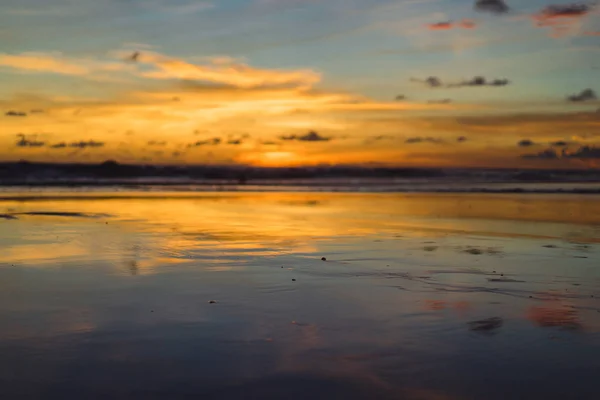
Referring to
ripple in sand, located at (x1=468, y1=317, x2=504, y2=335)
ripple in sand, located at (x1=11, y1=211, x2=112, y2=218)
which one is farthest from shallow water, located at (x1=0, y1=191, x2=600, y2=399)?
ripple in sand, located at (x1=11, y1=211, x2=112, y2=218)

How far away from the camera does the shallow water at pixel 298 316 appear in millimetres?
6688

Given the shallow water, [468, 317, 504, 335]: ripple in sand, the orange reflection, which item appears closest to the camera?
the shallow water

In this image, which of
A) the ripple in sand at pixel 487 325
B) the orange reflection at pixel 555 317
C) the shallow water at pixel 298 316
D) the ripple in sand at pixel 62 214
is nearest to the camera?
the shallow water at pixel 298 316

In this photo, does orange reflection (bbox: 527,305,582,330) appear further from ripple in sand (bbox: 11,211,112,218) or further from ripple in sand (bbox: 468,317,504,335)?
ripple in sand (bbox: 11,211,112,218)

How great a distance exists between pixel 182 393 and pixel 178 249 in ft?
34.5

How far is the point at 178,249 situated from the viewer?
16.7 metres

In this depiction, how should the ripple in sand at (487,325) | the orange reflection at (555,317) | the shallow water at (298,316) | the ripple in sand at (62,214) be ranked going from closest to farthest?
1. the shallow water at (298,316)
2. the ripple in sand at (487,325)
3. the orange reflection at (555,317)
4. the ripple in sand at (62,214)

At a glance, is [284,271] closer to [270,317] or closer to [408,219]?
[270,317]

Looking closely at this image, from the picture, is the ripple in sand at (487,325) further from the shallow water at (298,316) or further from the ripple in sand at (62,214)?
the ripple in sand at (62,214)

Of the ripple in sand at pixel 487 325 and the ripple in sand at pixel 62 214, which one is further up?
the ripple in sand at pixel 62 214

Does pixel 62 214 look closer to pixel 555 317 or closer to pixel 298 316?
pixel 298 316

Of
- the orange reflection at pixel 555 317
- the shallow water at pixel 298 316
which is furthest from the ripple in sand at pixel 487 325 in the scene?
the orange reflection at pixel 555 317

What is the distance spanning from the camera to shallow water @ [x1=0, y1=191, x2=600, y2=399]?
21.9 ft

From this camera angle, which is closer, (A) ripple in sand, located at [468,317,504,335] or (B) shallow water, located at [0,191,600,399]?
(B) shallow water, located at [0,191,600,399]
